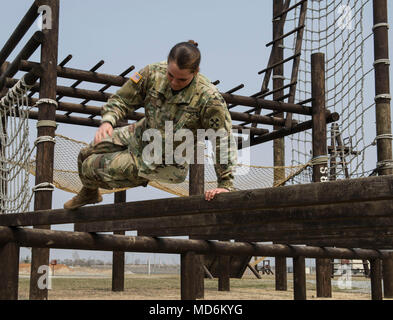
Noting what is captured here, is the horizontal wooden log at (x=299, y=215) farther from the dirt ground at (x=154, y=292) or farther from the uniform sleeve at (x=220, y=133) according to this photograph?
the dirt ground at (x=154, y=292)

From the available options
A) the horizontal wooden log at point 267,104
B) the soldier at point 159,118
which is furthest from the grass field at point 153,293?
the soldier at point 159,118

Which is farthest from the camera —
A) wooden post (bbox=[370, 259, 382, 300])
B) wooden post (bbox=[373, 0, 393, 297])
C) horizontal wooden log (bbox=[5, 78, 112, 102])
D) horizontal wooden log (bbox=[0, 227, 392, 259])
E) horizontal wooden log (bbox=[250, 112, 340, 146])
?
horizontal wooden log (bbox=[250, 112, 340, 146])

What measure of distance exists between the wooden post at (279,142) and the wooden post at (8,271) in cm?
735

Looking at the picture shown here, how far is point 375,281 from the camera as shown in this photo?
8.59 m

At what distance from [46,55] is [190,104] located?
3973 mm

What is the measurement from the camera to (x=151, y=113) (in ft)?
12.3

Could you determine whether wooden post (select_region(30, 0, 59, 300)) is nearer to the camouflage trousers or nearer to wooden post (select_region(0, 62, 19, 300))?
wooden post (select_region(0, 62, 19, 300))

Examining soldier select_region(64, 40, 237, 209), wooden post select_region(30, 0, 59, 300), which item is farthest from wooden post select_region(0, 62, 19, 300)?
wooden post select_region(30, 0, 59, 300)

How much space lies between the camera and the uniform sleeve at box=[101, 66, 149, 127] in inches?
147

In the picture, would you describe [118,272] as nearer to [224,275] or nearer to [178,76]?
[224,275]

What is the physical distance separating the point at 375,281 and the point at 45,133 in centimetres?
527
